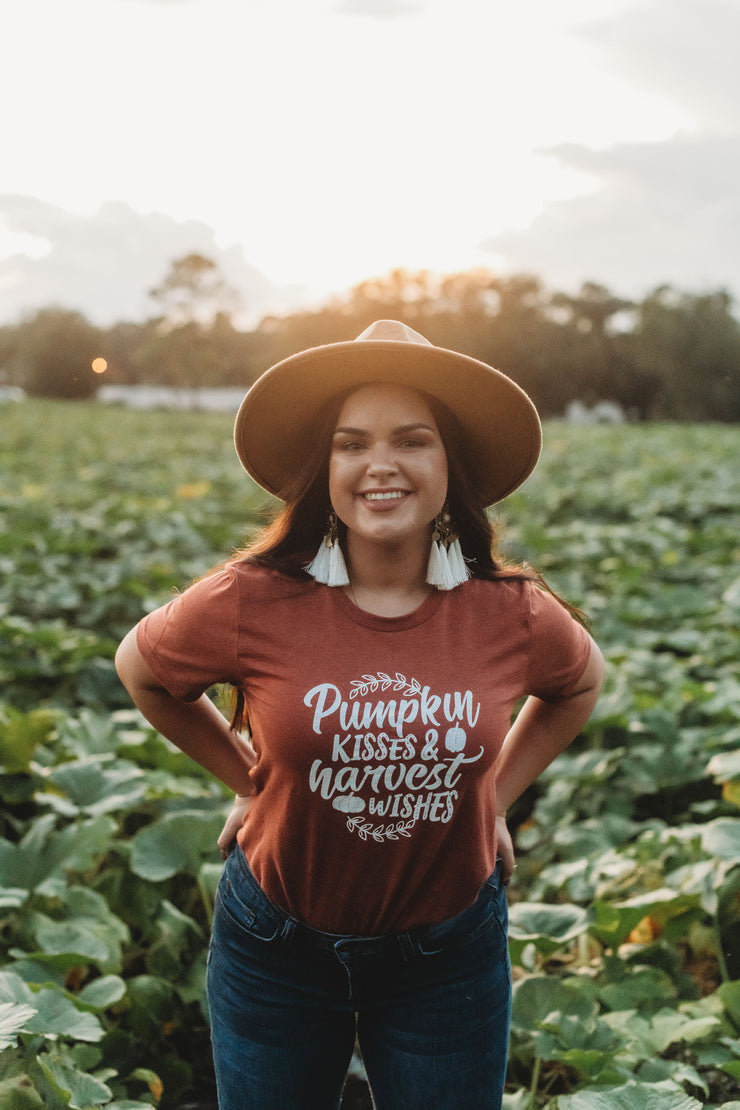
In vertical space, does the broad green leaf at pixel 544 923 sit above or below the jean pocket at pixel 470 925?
below

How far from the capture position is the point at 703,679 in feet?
16.3

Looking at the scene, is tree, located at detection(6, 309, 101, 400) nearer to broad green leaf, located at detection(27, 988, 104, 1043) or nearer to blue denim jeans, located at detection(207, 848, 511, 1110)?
broad green leaf, located at detection(27, 988, 104, 1043)

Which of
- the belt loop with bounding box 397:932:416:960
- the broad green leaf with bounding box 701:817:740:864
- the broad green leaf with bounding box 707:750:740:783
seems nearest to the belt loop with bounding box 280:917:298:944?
the belt loop with bounding box 397:932:416:960

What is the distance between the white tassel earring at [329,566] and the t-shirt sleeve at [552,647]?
0.34 metres

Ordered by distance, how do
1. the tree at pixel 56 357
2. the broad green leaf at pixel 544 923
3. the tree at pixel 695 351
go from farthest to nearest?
the tree at pixel 56 357 → the tree at pixel 695 351 → the broad green leaf at pixel 544 923

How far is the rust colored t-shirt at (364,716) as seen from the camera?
5.24 feet

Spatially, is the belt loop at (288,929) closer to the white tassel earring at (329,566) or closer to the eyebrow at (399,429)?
the white tassel earring at (329,566)

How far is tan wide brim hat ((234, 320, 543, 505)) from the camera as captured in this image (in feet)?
5.59

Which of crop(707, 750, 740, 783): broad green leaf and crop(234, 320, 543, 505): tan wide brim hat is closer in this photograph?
crop(234, 320, 543, 505): tan wide brim hat

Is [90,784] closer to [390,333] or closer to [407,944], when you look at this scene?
[407,944]

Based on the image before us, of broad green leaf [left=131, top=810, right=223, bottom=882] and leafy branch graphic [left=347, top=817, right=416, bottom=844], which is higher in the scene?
leafy branch graphic [left=347, top=817, right=416, bottom=844]

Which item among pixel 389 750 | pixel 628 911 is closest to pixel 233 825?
pixel 389 750

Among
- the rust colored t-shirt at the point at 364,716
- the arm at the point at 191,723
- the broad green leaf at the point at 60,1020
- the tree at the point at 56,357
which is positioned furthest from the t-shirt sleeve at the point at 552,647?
the tree at the point at 56,357

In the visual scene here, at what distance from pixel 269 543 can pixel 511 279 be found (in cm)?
6169
